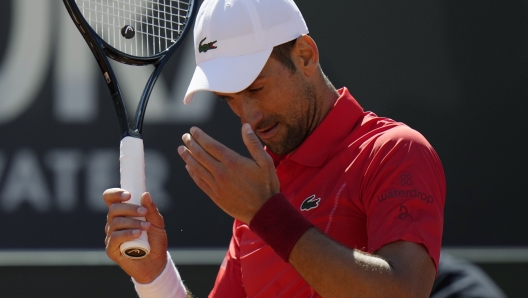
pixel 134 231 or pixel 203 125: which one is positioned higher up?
pixel 134 231

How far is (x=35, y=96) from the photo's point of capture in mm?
3064

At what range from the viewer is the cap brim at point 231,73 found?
1775mm

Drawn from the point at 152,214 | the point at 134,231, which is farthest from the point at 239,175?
the point at 152,214

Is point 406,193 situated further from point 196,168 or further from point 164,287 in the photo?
point 164,287

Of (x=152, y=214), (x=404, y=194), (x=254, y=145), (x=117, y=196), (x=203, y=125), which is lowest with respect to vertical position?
(x=203, y=125)

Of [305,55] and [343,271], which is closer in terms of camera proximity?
[343,271]

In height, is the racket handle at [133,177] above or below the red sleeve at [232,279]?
above

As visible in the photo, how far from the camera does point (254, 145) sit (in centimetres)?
153

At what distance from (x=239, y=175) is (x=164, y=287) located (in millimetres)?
630

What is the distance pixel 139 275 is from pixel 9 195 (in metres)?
1.16

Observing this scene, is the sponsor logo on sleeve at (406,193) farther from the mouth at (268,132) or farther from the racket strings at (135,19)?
the racket strings at (135,19)

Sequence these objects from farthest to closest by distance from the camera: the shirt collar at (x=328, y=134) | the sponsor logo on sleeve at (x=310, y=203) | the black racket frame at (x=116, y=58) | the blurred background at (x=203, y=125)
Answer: the blurred background at (x=203, y=125) < the black racket frame at (x=116, y=58) < the shirt collar at (x=328, y=134) < the sponsor logo on sleeve at (x=310, y=203)

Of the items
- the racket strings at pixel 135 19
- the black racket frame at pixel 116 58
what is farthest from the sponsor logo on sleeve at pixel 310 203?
the racket strings at pixel 135 19

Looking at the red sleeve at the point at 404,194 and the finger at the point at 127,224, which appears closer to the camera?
the red sleeve at the point at 404,194
